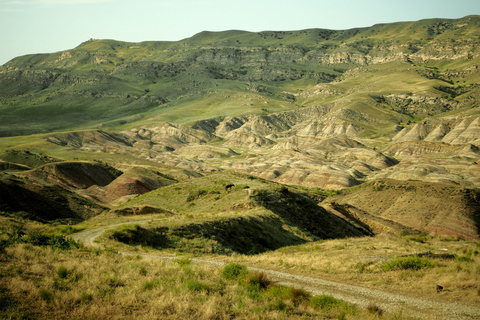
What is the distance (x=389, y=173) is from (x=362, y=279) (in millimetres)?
127624

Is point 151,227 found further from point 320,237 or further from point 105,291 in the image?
point 320,237

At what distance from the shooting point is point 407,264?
63.9 ft

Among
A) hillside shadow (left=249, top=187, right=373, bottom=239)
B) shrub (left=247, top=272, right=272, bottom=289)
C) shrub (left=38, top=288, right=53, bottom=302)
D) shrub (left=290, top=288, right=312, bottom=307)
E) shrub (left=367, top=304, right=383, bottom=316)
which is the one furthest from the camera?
hillside shadow (left=249, top=187, right=373, bottom=239)

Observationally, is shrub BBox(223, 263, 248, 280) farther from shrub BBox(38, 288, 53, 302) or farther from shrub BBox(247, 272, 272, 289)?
shrub BBox(38, 288, 53, 302)

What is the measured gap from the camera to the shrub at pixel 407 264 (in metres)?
19.3

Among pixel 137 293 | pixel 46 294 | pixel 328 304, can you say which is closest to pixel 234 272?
pixel 328 304

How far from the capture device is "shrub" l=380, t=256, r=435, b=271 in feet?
63.4

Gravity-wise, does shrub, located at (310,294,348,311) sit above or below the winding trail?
above

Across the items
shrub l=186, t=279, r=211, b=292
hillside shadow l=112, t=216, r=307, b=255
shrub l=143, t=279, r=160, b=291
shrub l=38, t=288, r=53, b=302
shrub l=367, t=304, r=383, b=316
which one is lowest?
hillside shadow l=112, t=216, r=307, b=255

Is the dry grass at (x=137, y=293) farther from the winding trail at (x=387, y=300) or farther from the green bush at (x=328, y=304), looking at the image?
the winding trail at (x=387, y=300)

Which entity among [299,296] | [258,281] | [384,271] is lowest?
[384,271]

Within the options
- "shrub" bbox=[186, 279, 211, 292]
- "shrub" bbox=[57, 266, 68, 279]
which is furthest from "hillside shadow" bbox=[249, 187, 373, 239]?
"shrub" bbox=[57, 266, 68, 279]

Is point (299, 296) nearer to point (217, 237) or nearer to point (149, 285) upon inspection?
point (149, 285)

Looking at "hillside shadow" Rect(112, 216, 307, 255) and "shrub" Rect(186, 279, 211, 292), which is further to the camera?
"hillside shadow" Rect(112, 216, 307, 255)
